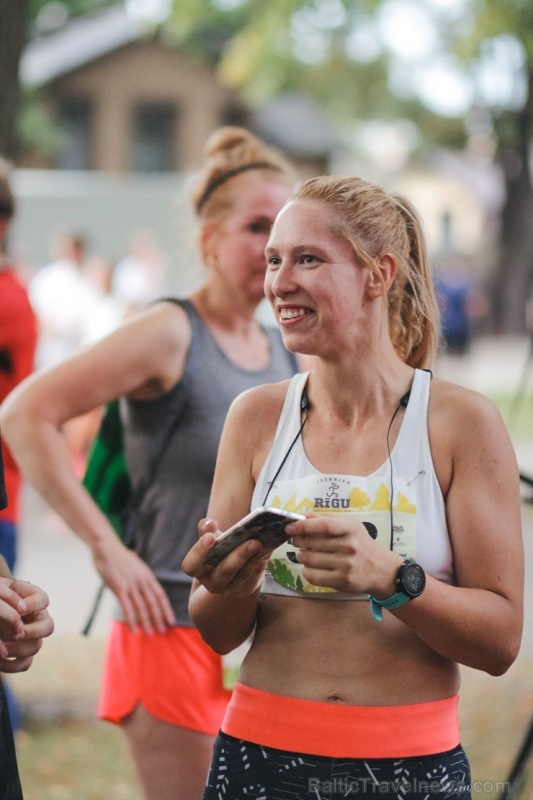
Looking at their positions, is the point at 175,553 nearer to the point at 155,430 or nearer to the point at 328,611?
the point at 155,430

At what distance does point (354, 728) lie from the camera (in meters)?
A: 2.02

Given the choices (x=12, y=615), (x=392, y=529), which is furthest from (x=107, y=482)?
(x=392, y=529)

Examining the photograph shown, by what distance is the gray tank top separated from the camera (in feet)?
9.59

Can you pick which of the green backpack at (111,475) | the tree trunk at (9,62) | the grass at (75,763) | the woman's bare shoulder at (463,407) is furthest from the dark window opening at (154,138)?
the woman's bare shoulder at (463,407)

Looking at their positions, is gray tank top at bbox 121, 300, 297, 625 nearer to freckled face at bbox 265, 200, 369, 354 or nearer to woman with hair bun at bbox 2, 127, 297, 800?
woman with hair bun at bbox 2, 127, 297, 800

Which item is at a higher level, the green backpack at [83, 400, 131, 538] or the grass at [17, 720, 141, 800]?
the green backpack at [83, 400, 131, 538]

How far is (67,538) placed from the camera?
9766 millimetres

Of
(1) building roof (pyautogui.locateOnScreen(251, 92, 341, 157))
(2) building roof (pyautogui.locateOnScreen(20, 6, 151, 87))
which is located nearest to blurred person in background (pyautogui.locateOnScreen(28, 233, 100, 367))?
(2) building roof (pyautogui.locateOnScreen(20, 6, 151, 87))

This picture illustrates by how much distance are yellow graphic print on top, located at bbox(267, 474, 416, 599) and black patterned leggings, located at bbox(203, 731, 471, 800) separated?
30 cm

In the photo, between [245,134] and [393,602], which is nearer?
[393,602]

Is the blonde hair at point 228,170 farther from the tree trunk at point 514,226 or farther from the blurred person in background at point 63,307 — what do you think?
the tree trunk at point 514,226

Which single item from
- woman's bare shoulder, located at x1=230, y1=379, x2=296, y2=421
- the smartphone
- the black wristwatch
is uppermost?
woman's bare shoulder, located at x1=230, y1=379, x2=296, y2=421

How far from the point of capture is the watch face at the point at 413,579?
1900 mm

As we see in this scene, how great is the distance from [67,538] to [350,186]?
790cm
